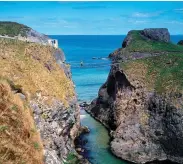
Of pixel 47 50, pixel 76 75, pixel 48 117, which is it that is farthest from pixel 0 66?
pixel 76 75

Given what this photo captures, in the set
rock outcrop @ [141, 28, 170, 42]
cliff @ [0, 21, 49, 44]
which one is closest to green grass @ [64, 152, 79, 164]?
cliff @ [0, 21, 49, 44]

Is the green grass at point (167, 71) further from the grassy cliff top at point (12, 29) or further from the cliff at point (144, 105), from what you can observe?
the grassy cliff top at point (12, 29)

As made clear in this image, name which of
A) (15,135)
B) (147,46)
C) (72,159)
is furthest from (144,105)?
(15,135)

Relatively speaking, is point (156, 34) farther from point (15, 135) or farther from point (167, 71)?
point (15, 135)

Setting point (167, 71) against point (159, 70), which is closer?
point (167, 71)

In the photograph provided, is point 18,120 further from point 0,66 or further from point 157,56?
point 157,56

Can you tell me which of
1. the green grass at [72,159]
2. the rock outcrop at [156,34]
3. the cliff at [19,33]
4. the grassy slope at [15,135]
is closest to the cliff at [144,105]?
the green grass at [72,159]
